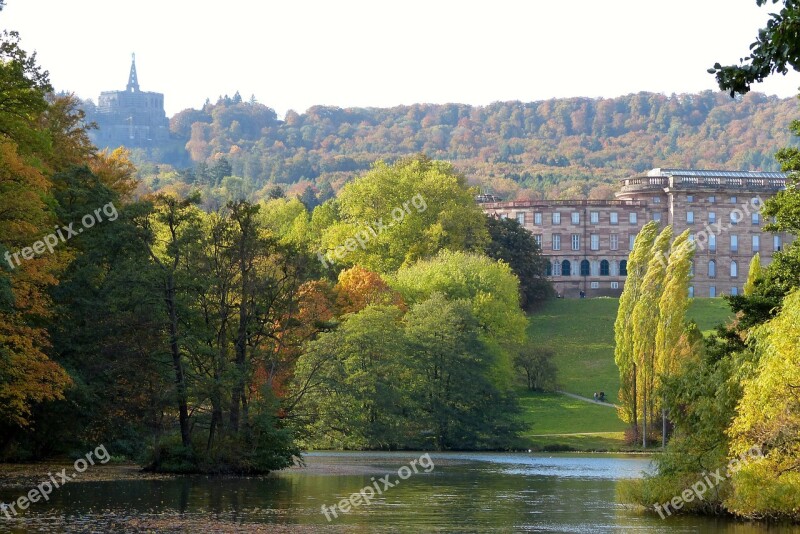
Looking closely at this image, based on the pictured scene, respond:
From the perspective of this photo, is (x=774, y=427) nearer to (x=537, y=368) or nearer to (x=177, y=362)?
(x=177, y=362)

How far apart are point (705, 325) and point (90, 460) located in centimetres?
6556

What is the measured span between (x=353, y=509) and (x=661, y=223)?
107903 mm

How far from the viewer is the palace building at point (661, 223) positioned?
442 ft

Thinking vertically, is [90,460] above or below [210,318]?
below

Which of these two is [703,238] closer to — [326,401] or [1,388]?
[326,401]

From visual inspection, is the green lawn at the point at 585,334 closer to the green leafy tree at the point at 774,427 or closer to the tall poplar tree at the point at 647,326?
the tall poplar tree at the point at 647,326

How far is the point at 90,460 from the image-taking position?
148 ft

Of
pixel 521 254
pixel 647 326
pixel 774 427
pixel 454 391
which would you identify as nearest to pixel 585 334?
pixel 521 254

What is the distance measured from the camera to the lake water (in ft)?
92.6

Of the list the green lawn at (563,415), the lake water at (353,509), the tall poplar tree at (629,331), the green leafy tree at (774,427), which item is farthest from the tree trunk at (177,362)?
the tall poplar tree at (629,331)

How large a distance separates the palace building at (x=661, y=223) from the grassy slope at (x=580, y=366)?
2043cm

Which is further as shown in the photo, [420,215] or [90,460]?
[420,215]

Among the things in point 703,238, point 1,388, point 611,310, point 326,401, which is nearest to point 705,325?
point 611,310

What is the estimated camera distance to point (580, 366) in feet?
302
